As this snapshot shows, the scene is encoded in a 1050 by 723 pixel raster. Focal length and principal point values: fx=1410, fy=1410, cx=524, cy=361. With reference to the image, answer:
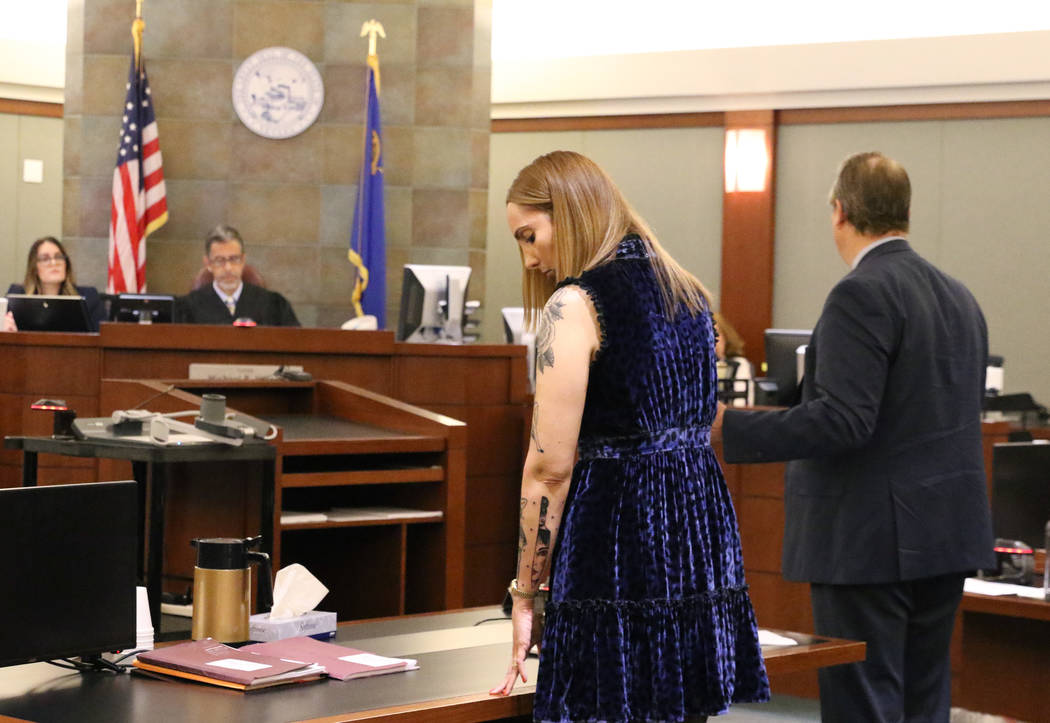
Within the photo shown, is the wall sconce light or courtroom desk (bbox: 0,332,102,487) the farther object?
the wall sconce light

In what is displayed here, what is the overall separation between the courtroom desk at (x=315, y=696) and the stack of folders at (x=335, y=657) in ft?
0.06

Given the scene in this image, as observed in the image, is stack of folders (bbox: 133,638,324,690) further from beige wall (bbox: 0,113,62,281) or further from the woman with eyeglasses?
beige wall (bbox: 0,113,62,281)

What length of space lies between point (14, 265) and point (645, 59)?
4.98 meters

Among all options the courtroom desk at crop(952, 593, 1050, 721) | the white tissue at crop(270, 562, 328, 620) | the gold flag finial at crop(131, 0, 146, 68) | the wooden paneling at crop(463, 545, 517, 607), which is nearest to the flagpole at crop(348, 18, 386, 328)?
the gold flag finial at crop(131, 0, 146, 68)

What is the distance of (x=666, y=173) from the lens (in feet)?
33.9

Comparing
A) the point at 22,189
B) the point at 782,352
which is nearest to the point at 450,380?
the point at 782,352

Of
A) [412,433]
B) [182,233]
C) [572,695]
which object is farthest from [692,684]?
[182,233]

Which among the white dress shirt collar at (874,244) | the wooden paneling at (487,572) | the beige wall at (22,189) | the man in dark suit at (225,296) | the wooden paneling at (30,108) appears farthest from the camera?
the beige wall at (22,189)

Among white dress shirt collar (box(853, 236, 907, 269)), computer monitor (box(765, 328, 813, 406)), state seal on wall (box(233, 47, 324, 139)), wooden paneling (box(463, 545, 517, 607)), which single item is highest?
state seal on wall (box(233, 47, 324, 139))

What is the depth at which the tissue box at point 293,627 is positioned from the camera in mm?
2400

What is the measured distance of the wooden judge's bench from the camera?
13.7 feet

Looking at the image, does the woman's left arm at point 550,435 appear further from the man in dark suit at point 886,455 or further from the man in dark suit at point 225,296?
the man in dark suit at point 225,296

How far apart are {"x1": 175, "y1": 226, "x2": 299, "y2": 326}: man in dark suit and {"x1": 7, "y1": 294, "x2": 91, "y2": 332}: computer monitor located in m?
0.89

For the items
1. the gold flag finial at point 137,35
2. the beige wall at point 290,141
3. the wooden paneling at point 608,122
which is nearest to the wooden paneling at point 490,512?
the beige wall at point 290,141
